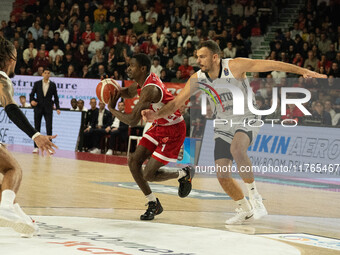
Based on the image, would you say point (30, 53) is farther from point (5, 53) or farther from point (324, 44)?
point (5, 53)

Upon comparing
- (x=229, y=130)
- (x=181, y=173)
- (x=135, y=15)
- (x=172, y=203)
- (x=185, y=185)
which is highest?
(x=135, y=15)

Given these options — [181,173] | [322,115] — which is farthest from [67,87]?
[181,173]

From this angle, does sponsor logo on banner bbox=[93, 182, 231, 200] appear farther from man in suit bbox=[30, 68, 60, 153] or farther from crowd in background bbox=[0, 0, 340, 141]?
crowd in background bbox=[0, 0, 340, 141]

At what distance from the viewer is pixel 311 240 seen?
658 cm

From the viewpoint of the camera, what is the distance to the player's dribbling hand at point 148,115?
283 inches

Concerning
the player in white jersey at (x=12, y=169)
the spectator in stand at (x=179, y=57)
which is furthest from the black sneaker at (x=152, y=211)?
the spectator in stand at (x=179, y=57)

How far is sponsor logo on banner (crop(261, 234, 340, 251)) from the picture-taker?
633cm

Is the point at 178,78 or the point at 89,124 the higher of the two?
the point at 178,78

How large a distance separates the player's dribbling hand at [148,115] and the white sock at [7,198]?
2083mm

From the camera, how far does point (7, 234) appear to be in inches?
236

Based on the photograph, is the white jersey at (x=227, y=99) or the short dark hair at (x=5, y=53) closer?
the short dark hair at (x=5, y=53)

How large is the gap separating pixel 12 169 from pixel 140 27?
17.3m

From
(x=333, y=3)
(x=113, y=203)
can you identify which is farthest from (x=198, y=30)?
(x=113, y=203)

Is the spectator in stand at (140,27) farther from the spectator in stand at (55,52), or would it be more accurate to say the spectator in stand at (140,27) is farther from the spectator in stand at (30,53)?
the spectator in stand at (30,53)
